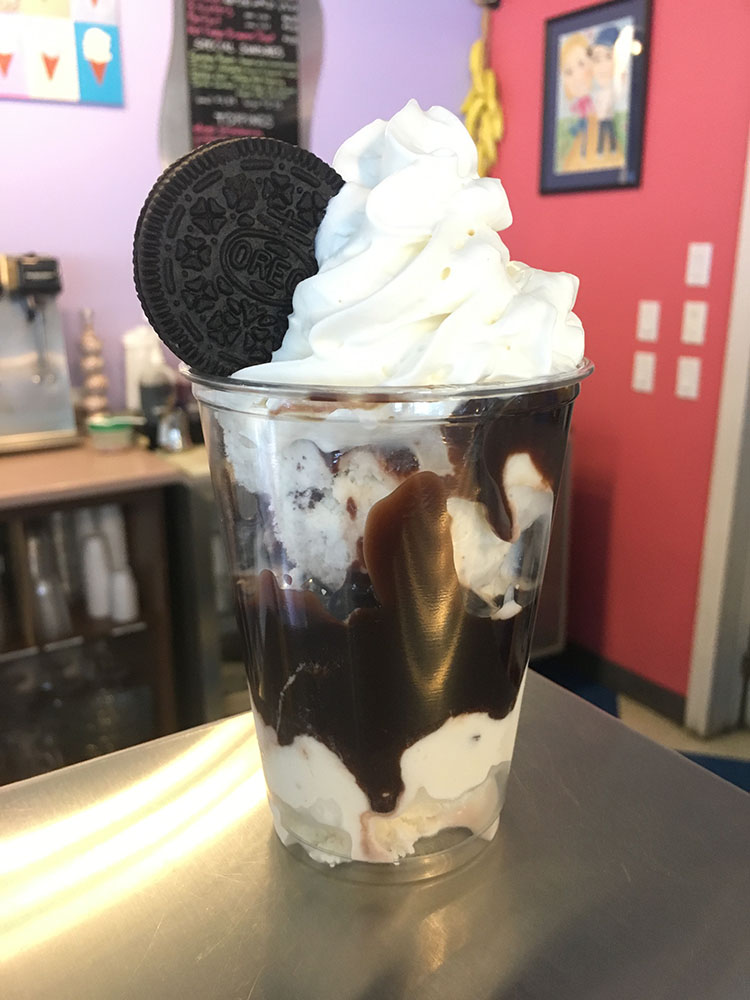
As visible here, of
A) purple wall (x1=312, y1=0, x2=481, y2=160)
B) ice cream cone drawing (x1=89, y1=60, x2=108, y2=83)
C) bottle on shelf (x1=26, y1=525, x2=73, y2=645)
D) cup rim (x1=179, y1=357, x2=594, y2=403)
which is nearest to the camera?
cup rim (x1=179, y1=357, x2=594, y2=403)

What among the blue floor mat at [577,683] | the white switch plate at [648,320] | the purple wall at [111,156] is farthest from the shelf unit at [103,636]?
the white switch plate at [648,320]

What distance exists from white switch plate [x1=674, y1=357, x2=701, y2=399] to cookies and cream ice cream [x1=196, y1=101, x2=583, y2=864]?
188 centimetres

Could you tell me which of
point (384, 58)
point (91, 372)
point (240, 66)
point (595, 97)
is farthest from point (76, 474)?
point (595, 97)

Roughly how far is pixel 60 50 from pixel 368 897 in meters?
2.33

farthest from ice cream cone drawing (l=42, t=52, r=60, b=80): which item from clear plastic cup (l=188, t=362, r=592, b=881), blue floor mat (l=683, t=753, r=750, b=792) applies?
blue floor mat (l=683, t=753, r=750, b=792)

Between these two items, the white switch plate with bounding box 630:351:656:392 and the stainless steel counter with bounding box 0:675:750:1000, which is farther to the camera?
the white switch plate with bounding box 630:351:656:392

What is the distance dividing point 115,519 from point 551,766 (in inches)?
61.4

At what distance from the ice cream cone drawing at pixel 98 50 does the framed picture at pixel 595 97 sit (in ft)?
4.42

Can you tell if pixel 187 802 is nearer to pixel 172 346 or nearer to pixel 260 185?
pixel 172 346

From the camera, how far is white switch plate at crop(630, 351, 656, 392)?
2.46 m

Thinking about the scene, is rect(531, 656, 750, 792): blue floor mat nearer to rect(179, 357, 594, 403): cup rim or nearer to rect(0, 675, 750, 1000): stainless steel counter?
rect(0, 675, 750, 1000): stainless steel counter

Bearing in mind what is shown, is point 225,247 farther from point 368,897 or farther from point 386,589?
point 368,897

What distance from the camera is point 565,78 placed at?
2566 millimetres

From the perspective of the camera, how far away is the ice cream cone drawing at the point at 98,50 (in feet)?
7.25
